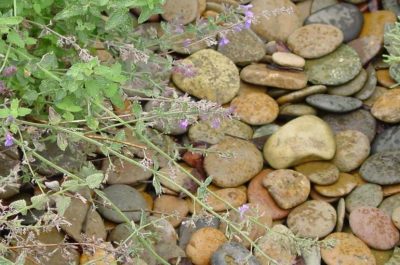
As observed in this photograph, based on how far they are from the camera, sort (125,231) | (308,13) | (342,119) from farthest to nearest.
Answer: (308,13) → (342,119) → (125,231)

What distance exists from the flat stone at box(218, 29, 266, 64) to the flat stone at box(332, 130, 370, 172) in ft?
1.91

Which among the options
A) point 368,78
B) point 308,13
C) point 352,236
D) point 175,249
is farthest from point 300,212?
point 308,13

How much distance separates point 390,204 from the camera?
3.35m

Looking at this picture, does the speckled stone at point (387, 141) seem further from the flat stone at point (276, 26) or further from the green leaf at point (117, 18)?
the green leaf at point (117, 18)

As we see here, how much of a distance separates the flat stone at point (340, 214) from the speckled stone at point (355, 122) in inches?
16.8

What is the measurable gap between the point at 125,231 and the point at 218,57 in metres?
1.06

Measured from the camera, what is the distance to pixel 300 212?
3305mm

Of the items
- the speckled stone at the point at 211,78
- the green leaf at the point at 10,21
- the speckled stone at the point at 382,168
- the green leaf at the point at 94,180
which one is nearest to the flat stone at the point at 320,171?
the speckled stone at the point at 382,168

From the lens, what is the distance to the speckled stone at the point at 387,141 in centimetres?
355

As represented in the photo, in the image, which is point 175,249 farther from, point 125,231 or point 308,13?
point 308,13

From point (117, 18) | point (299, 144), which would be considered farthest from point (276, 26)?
point (117, 18)

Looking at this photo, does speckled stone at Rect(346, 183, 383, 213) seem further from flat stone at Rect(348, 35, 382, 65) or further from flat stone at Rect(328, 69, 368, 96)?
flat stone at Rect(348, 35, 382, 65)

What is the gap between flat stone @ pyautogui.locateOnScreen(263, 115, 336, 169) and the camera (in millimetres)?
3424

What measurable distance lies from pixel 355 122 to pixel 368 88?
0.65ft
